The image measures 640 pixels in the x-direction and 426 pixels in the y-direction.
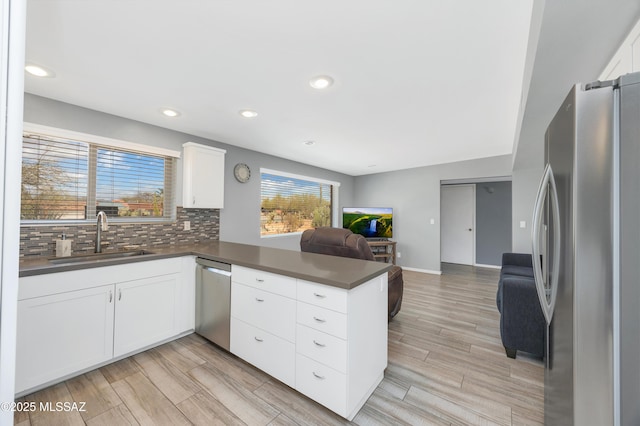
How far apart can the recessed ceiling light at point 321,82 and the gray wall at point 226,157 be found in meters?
2.03

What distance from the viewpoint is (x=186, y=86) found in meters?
2.12

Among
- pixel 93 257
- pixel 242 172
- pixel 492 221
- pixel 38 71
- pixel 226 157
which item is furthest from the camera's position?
pixel 492 221

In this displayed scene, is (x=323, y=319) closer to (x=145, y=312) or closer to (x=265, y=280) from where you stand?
(x=265, y=280)

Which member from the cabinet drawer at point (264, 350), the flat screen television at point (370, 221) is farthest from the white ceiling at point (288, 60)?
the flat screen television at point (370, 221)

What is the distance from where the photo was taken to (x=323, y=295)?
63.6 inches

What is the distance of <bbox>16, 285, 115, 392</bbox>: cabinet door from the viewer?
5.62ft

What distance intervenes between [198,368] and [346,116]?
2673 millimetres

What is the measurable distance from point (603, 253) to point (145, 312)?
291 cm

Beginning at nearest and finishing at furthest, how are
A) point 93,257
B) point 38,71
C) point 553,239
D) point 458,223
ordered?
point 553,239 < point 38,71 < point 93,257 < point 458,223

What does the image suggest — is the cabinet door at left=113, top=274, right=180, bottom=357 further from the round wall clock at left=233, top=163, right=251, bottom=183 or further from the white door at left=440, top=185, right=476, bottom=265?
the white door at left=440, top=185, right=476, bottom=265

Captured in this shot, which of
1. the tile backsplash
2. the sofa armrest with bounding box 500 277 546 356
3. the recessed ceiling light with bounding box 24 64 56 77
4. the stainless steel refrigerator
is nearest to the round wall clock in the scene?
the tile backsplash

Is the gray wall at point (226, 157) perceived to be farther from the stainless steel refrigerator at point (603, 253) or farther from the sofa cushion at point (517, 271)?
the stainless steel refrigerator at point (603, 253)

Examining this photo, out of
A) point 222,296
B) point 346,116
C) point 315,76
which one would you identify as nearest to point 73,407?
point 222,296

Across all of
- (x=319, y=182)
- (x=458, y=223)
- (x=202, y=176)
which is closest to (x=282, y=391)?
(x=202, y=176)
